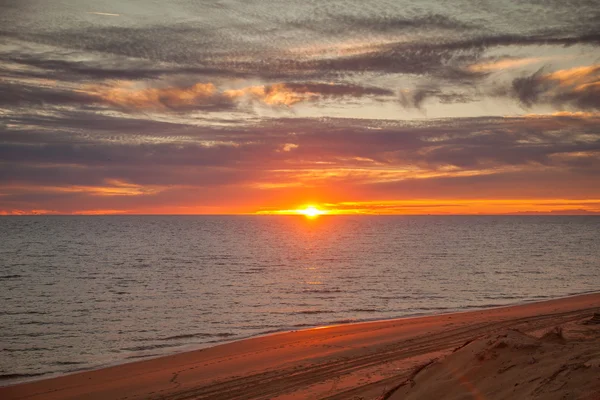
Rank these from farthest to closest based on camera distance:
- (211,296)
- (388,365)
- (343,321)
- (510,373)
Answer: (211,296) → (343,321) → (388,365) → (510,373)

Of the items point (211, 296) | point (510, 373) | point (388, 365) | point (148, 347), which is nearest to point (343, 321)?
point (148, 347)

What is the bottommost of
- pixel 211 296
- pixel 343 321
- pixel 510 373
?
pixel 343 321

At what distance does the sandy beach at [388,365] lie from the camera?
831 cm

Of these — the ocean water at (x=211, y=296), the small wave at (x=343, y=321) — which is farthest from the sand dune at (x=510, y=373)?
the small wave at (x=343, y=321)

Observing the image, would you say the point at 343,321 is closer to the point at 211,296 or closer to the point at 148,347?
the point at 148,347

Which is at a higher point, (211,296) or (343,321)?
(211,296)

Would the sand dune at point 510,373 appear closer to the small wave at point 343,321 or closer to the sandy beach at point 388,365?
the sandy beach at point 388,365

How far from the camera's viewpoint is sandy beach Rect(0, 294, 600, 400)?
327 inches

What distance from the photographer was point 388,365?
1698 cm

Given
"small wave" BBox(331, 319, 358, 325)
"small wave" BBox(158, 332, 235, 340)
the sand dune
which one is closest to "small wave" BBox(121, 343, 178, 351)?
"small wave" BBox(158, 332, 235, 340)

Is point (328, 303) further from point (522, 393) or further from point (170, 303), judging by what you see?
point (522, 393)

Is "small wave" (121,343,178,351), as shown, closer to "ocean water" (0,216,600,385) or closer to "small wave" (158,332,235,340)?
"ocean water" (0,216,600,385)

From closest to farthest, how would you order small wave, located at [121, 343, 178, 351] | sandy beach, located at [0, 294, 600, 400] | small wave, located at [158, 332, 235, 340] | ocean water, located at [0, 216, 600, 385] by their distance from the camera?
sandy beach, located at [0, 294, 600, 400]
small wave, located at [121, 343, 178, 351]
ocean water, located at [0, 216, 600, 385]
small wave, located at [158, 332, 235, 340]

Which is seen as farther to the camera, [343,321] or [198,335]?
[343,321]
